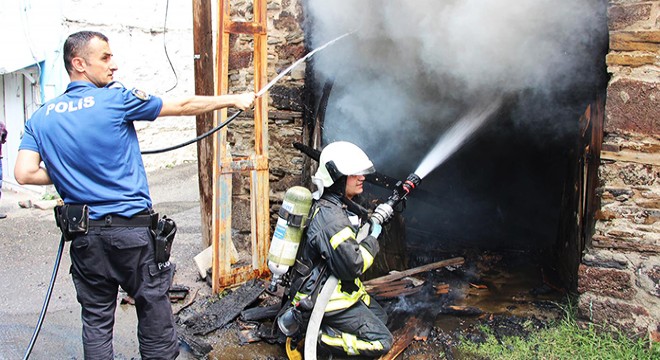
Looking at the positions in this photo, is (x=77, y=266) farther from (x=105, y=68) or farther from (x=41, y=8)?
(x=41, y=8)

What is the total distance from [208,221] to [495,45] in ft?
12.1

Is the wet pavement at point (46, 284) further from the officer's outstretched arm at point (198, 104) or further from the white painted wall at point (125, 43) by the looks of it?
the white painted wall at point (125, 43)

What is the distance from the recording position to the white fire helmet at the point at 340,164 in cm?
399

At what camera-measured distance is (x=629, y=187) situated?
4086mm

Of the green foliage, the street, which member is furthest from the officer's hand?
the green foliage

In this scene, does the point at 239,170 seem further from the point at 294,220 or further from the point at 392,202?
the point at 392,202

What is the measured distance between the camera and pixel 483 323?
484 centimetres

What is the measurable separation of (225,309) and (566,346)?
2995 mm

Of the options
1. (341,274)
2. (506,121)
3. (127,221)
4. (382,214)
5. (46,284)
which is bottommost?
(46,284)

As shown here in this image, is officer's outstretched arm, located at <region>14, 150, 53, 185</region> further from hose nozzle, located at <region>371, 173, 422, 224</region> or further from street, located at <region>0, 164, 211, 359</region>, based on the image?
hose nozzle, located at <region>371, 173, 422, 224</region>

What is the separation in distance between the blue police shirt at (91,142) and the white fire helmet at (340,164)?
133 centimetres

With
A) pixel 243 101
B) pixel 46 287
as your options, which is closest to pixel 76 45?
pixel 243 101

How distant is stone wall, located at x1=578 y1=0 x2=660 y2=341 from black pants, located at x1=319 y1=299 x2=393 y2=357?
1.71 meters

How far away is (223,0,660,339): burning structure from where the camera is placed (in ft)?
13.3
